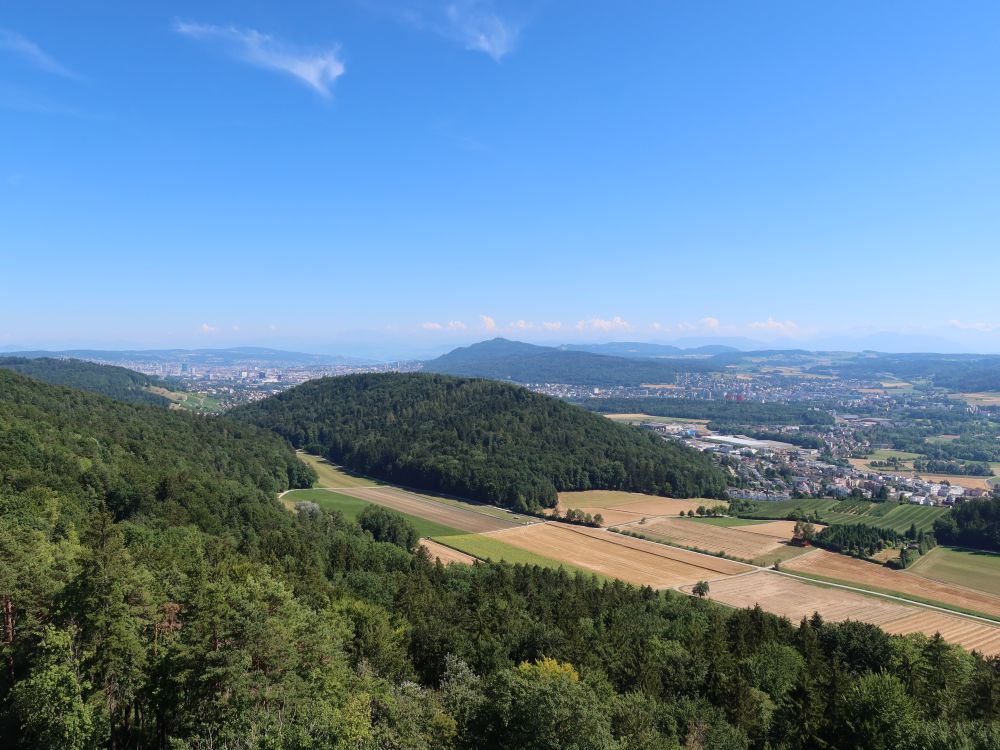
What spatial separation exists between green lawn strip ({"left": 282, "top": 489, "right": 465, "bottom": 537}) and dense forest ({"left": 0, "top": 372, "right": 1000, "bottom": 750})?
29529mm

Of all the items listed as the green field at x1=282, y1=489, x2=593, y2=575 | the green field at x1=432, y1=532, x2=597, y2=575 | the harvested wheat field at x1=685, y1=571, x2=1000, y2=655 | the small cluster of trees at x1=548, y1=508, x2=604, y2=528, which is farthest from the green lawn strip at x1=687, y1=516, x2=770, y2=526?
the green field at x1=282, y1=489, x2=593, y2=575

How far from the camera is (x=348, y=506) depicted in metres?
97.1

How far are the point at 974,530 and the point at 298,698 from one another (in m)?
95.4

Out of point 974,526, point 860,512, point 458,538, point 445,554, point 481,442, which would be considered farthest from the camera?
point 481,442

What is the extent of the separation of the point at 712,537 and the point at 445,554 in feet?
125

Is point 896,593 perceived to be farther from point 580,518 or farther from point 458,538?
point 458,538

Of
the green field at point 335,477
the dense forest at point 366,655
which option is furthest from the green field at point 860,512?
the green field at point 335,477

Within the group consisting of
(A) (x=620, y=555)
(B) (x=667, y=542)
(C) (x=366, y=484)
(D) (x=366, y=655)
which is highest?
(D) (x=366, y=655)

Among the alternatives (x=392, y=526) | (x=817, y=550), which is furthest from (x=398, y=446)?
(x=817, y=550)

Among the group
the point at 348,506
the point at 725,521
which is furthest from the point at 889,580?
the point at 348,506

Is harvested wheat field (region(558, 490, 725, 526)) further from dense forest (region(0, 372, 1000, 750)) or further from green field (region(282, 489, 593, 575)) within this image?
dense forest (region(0, 372, 1000, 750))

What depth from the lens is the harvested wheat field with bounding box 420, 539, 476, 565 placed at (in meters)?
70.2

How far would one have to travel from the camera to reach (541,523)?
308 feet

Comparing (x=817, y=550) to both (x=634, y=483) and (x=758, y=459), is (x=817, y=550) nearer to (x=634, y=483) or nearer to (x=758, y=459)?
(x=634, y=483)
